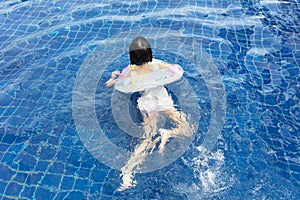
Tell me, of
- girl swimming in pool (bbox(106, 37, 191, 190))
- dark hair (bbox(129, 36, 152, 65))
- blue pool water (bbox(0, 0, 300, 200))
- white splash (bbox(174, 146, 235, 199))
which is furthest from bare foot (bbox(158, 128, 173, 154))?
dark hair (bbox(129, 36, 152, 65))

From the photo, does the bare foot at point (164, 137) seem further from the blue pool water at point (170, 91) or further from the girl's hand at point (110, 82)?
the girl's hand at point (110, 82)

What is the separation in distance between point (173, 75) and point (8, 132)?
7.68 feet

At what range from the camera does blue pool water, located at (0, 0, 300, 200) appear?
3.63m

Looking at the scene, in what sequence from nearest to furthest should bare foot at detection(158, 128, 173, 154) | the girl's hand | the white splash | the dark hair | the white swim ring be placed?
1. the white splash
2. the dark hair
3. the white swim ring
4. bare foot at detection(158, 128, 173, 154)
5. the girl's hand

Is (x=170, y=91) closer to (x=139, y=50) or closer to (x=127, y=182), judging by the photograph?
(x=139, y=50)

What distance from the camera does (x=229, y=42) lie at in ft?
18.9

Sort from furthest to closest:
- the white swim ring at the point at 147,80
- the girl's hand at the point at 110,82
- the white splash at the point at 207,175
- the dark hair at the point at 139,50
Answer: the girl's hand at the point at 110,82 → the white swim ring at the point at 147,80 → the dark hair at the point at 139,50 → the white splash at the point at 207,175

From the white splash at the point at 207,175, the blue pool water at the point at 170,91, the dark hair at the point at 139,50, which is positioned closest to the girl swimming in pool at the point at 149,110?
the dark hair at the point at 139,50

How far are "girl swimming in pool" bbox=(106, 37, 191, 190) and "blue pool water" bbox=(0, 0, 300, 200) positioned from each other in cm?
12

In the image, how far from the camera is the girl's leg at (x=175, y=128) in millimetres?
3926

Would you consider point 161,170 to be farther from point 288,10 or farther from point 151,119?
point 288,10

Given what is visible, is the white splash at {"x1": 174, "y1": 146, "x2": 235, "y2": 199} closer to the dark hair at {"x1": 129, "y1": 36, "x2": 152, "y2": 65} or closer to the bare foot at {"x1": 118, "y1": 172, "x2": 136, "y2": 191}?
the bare foot at {"x1": 118, "y1": 172, "x2": 136, "y2": 191}

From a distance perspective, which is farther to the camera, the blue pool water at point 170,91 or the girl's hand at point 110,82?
the girl's hand at point 110,82

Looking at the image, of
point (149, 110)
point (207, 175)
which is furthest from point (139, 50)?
point (207, 175)
